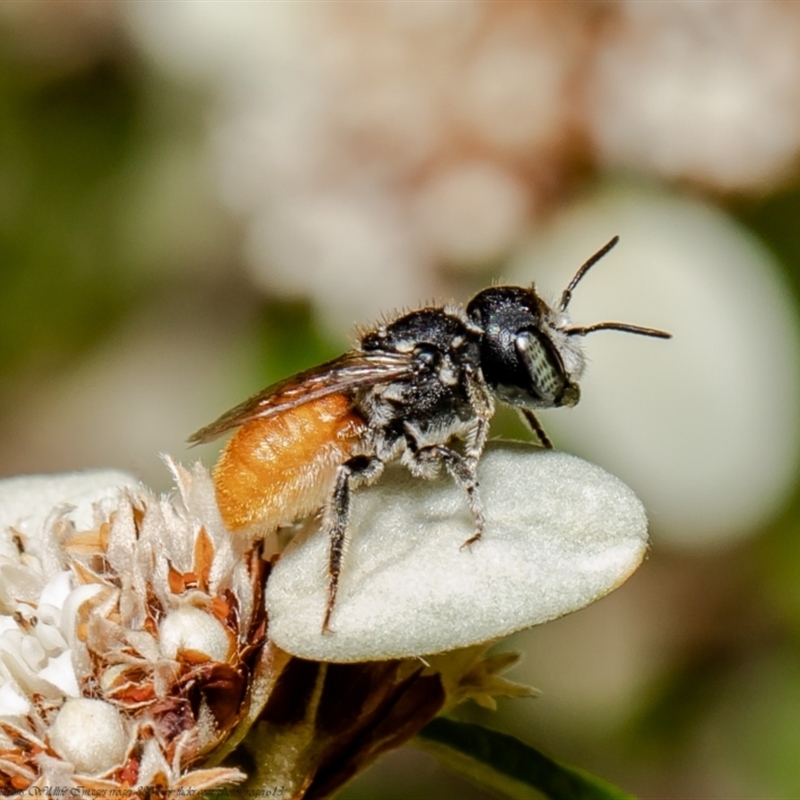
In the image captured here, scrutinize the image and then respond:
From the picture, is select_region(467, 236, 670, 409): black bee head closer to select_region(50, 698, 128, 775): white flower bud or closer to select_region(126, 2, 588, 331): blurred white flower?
select_region(50, 698, 128, 775): white flower bud

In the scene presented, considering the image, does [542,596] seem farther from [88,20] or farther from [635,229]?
[88,20]

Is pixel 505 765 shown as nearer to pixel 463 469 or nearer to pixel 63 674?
pixel 463 469

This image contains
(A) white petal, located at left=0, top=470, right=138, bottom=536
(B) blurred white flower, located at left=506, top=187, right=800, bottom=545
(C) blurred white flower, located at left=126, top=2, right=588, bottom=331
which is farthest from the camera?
(C) blurred white flower, located at left=126, top=2, right=588, bottom=331

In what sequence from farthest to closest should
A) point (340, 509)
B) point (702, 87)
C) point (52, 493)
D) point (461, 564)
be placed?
point (702, 87) < point (52, 493) < point (340, 509) < point (461, 564)

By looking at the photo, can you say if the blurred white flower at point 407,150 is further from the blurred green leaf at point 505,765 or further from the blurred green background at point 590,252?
the blurred green leaf at point 505,765

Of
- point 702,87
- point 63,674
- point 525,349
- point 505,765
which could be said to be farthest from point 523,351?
point 702,87

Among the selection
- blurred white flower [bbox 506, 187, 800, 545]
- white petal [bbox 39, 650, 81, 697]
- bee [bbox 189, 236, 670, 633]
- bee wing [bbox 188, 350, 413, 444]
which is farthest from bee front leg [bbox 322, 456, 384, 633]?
blurred white flower [bbox 506, 187, 800, 545]

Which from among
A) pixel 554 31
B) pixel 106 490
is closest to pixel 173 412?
pixel 554 31
